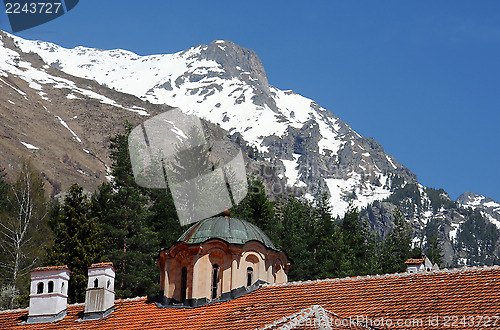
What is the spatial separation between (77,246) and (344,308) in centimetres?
2173

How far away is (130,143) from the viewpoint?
182 feet

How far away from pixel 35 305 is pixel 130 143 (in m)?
27.9

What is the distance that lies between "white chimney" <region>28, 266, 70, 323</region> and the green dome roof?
4.87 metres

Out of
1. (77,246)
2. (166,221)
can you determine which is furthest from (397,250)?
(77,246)

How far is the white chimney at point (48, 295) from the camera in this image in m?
28.1

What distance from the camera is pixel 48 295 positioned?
28344 millimetres

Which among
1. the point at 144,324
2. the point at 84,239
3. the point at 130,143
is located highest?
the point at 130,143

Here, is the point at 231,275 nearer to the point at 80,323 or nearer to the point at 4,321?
the point at 80,323

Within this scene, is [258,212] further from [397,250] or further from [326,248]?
[397,250]

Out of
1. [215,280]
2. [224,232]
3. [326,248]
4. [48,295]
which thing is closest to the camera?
[48,295]

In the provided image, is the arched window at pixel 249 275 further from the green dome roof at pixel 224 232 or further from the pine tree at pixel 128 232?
the pine tree at pixel 128 232

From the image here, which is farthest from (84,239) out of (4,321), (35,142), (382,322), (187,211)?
(35,142)

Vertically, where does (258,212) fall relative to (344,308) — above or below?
above

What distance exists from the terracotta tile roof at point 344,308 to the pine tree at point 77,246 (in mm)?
9468
